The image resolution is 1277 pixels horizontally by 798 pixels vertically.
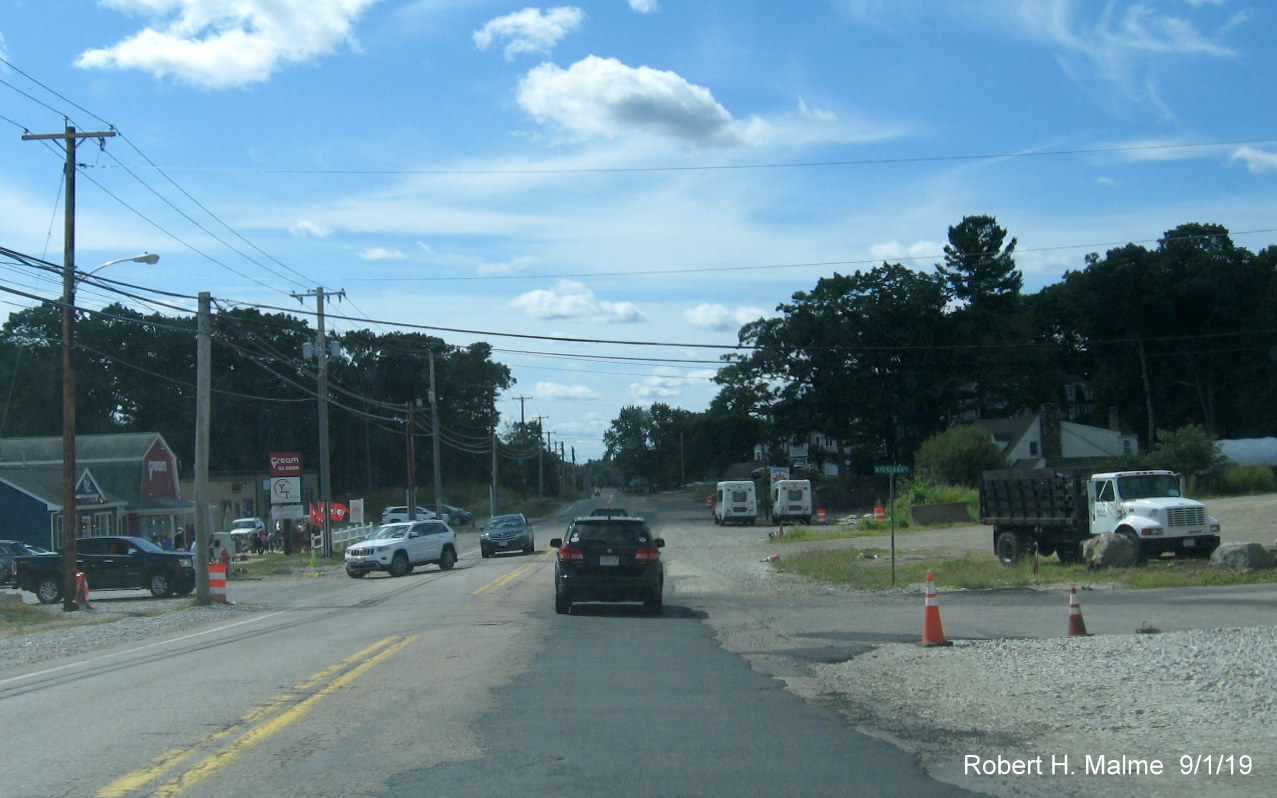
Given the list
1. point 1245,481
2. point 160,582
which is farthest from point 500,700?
point 1245,481

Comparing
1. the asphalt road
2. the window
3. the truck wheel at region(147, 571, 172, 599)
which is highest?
the window

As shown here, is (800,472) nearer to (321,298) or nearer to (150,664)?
(321,298)

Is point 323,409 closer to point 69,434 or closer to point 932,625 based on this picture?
point 69,434

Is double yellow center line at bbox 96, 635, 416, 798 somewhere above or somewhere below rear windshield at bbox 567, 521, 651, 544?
below

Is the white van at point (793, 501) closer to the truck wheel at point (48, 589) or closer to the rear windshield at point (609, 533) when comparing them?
the truck wheel at point (48, 589)

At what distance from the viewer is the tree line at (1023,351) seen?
254 ft

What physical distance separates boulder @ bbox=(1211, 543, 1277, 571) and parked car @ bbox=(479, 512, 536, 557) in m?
27.3

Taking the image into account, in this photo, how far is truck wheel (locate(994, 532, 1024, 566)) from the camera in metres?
28.1

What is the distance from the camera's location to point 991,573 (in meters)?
25.9

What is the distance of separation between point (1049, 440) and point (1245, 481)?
91.4 ft

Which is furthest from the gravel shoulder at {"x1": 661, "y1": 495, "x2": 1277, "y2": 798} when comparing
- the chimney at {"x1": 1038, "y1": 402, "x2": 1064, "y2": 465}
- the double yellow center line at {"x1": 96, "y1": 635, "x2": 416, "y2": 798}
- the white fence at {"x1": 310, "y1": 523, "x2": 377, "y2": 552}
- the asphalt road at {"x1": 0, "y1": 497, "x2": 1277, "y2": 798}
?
the chimney at {"x1": 1038, "y1": 402, "x2": 1064, "y2": 465}

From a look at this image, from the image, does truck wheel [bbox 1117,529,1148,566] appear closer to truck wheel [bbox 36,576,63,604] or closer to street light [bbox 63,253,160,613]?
street light [bbox 63,253,160,613]

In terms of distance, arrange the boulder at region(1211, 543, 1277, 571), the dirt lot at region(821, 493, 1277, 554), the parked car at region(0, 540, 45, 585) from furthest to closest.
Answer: the parked car at region(0, 540, 45, 585), the dirt lot at region(821, 493, 1277, 554), the boulder at region(1211, 543, 1277, 571)

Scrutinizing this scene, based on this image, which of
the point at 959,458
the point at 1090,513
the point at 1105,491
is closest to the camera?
the point at 1105,491
